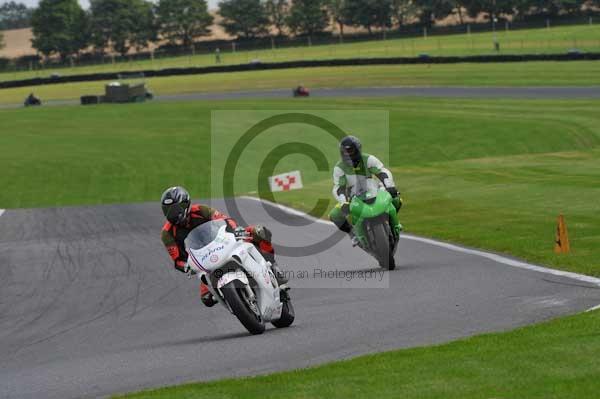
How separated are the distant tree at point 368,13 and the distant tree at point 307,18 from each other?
3.39m

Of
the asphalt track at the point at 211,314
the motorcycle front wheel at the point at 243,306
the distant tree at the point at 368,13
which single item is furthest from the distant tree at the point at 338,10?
the motorcycle front wheel at the point at 243,306

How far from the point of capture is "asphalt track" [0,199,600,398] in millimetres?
9445

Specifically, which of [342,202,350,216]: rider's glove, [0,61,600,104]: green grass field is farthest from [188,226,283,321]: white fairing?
[0,61,600,104]: green grass field

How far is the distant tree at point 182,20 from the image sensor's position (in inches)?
5625

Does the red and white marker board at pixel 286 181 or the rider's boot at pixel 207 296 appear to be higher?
the rider's boot at pixel 207 296

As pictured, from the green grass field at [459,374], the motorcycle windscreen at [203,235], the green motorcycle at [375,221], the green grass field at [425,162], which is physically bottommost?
the green grass field at [425,162]

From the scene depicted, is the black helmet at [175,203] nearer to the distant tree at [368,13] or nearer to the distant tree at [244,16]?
the distant tree at [368,13]

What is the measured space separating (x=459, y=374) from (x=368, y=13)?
127 meters

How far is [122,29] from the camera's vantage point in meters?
141

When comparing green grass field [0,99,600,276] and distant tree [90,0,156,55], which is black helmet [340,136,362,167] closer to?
green grass field [0,99,600,276]

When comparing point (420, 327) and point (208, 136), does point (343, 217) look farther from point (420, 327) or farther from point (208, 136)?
point (208, 136)

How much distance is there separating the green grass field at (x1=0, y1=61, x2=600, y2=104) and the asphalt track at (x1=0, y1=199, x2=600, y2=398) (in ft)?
155

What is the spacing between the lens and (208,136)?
5206 centimetres

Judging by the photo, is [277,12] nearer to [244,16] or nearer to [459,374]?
[244,16]
